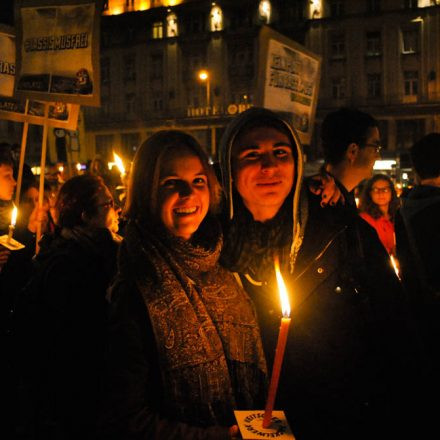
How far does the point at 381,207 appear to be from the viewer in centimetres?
625

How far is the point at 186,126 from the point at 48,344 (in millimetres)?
47042

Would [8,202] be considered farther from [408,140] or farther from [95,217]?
[408,140]

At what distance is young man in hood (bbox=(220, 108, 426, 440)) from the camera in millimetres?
1925

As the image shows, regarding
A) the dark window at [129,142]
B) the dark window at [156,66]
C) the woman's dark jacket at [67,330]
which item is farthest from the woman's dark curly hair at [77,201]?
the dark window at [156,66]

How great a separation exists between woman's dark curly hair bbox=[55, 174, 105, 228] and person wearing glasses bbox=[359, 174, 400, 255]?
3677mm

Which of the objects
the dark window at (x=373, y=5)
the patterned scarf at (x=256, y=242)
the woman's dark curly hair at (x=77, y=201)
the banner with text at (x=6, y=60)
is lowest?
the patterned scarf at (x=256, y=242)

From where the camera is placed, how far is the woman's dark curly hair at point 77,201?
3.45 metres

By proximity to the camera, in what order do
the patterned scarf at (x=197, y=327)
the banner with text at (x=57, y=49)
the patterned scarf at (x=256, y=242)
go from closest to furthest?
the patterned scarf at (x=197, y=327), the patterned scarf at (x=256, y=242), the banner with text at (x=57, y=49)

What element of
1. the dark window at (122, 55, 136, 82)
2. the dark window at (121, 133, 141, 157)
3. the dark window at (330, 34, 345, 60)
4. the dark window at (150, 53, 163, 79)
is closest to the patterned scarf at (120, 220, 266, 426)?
the dark window at (330, 34, 345, 60)

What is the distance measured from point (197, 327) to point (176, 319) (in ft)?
0.29

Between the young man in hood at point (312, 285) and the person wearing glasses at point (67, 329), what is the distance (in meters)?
0.82

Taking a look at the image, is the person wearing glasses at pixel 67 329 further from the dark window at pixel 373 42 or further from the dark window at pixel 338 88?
the dark window at pixel 373 42

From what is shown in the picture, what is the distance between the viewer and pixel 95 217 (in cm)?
349

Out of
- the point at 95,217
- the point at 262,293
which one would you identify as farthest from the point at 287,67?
the point at 262,293
